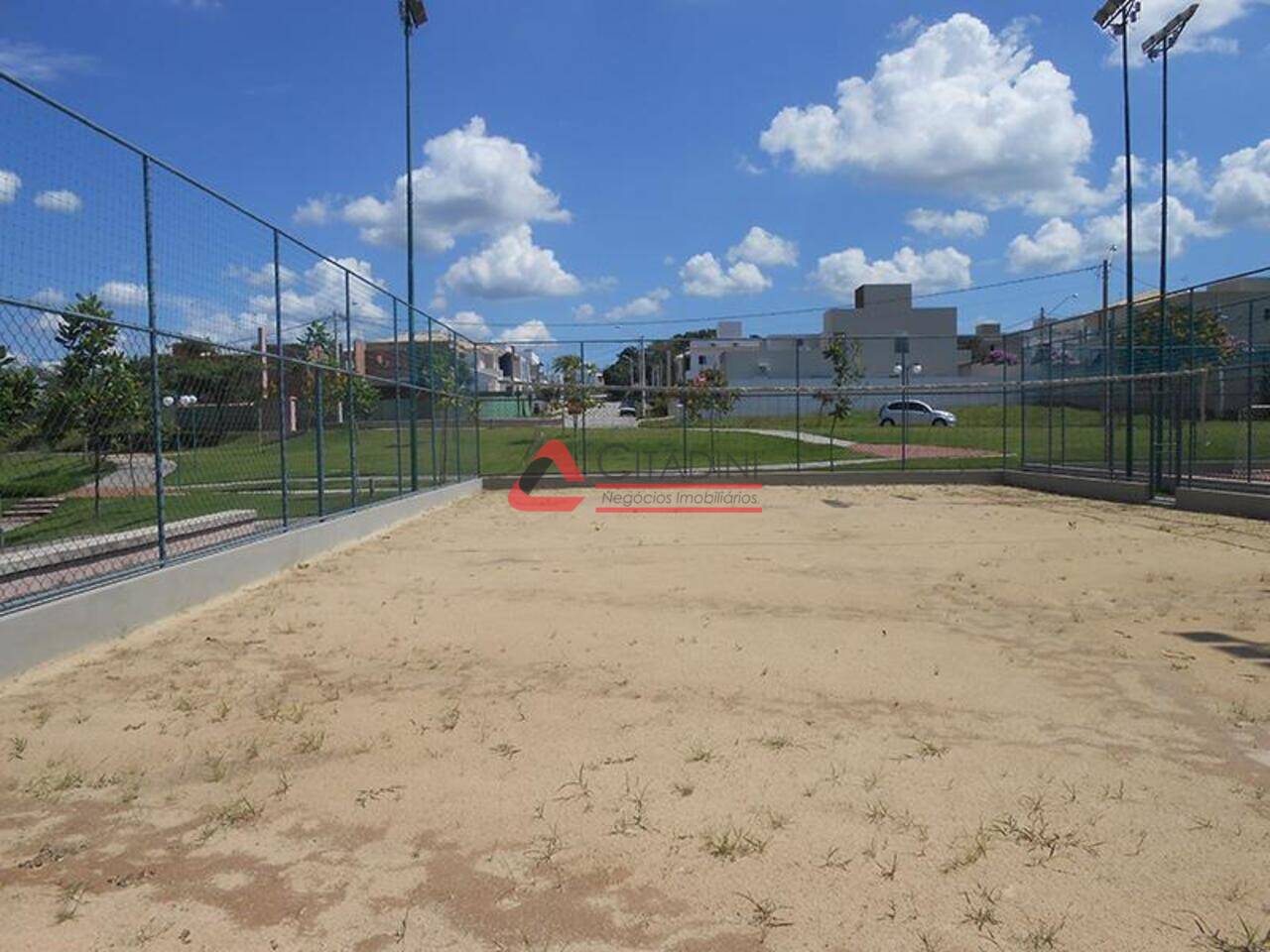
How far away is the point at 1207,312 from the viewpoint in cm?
1747

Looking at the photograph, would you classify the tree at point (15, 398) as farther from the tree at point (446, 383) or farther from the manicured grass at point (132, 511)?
the tree at point (446, 383)

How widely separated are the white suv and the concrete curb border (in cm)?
2725

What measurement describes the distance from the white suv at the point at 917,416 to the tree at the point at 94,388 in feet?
99.7

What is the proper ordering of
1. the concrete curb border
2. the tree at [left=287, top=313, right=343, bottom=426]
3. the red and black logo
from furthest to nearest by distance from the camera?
1. the red and black logo
2. the tree at [left=287, top=313, right=343, bottom=426]
3. the concrete curb border

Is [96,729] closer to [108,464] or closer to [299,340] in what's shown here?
[108,464]

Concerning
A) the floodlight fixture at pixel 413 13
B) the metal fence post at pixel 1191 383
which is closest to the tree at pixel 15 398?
the floodlight fixture at pixel 413 13

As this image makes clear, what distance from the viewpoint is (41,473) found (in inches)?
278

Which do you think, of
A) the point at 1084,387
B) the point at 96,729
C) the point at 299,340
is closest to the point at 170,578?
the point at 96,729

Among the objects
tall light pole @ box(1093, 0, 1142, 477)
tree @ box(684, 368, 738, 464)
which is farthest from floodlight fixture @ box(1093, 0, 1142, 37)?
tree @ box(684, 368, 738, 464)

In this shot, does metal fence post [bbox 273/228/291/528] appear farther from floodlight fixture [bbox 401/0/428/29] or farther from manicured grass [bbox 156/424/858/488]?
floodlight fixture [bbox 401/0/428/29]

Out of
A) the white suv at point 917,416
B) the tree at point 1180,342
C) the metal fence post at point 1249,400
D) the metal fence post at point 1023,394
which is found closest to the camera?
the metal fence post at point 1249,400

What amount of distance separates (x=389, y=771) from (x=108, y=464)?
5.56m

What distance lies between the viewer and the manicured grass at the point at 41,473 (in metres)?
6.61

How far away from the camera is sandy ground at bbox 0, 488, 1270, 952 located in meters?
3.22
